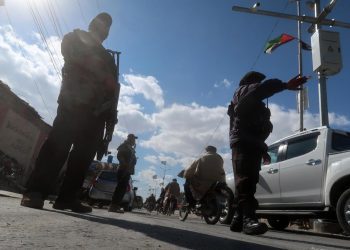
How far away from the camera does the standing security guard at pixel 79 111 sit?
3961mm

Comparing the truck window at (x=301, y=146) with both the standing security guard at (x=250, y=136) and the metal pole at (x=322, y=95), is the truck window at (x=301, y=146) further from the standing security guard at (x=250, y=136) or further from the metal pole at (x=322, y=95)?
the metal pole at (x=322, y=95)

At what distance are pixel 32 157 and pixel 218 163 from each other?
53.6ft

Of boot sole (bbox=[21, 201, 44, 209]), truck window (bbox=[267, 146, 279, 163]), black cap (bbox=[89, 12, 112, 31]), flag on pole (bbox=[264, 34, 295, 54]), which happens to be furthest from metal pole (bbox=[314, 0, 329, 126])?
boot sole (bbox=[21, 201, 44, 209])

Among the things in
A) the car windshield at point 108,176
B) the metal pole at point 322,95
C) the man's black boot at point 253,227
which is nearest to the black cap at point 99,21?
the man's black boot at point 253,227

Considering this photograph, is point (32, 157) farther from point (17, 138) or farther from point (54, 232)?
point (54, 232)

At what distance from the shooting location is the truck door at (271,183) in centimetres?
753

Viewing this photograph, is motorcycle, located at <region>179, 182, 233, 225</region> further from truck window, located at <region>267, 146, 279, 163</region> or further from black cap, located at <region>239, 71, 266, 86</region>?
black cap, located at <region>239, 71, 266, 86</region>

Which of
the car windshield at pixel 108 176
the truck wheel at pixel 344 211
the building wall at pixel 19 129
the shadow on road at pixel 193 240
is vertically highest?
the building wall at pixel 19 129

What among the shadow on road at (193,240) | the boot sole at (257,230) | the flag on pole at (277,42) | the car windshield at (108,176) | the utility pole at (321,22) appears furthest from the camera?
the flag on pole at (277,42)

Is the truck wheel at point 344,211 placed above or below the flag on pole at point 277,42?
below

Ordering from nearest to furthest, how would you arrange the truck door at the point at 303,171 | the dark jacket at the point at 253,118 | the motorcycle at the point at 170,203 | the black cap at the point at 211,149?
the dark jacket at the point at 253,118 < the truck door at the point at 303,171 < the black cap at the point at 211,149 < the motorcycle at the point at 170,203

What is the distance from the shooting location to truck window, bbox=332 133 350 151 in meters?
6.61

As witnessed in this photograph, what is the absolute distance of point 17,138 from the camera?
65.9 ft

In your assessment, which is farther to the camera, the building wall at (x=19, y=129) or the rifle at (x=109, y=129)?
the building wall at (x=19, y=129)
